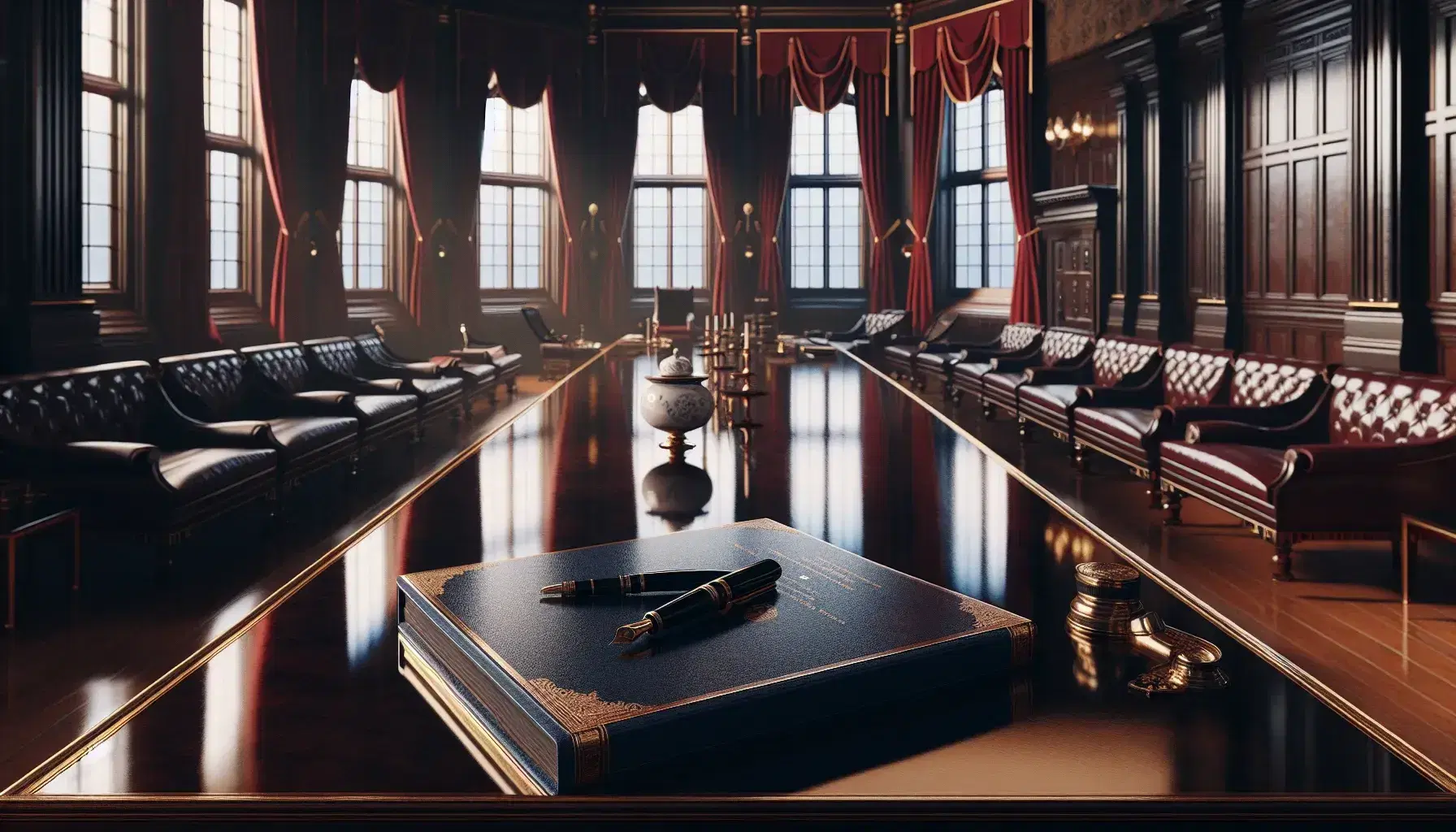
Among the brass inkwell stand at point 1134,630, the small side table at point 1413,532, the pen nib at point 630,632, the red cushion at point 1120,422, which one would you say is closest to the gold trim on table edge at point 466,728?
the pen nib at point 630,632

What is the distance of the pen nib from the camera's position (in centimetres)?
97

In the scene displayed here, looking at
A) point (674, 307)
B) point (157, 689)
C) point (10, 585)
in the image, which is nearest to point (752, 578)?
point (157, 689)

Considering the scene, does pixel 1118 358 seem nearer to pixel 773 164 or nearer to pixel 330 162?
pixel 330 162

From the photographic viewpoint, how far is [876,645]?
3.18ft

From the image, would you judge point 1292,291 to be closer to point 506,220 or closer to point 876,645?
point 876,645

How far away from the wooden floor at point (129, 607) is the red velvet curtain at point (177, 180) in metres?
3.19

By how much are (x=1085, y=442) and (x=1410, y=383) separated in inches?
89.1

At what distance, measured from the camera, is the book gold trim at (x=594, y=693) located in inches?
31.0

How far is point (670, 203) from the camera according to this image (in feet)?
51.8

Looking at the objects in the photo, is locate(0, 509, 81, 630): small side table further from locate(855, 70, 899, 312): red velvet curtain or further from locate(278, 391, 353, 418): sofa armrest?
locate(855, 70, 899, 312): red velvet curtain

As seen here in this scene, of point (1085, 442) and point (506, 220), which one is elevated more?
point (506, 220)

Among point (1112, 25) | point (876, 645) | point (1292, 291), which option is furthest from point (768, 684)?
point (1112, 25)

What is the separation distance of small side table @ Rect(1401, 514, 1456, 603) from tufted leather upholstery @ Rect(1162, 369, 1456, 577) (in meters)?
0.15

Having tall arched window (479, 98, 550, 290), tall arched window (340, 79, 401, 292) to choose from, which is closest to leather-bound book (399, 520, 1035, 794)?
tall arched window (340, 79, 401, 292)
